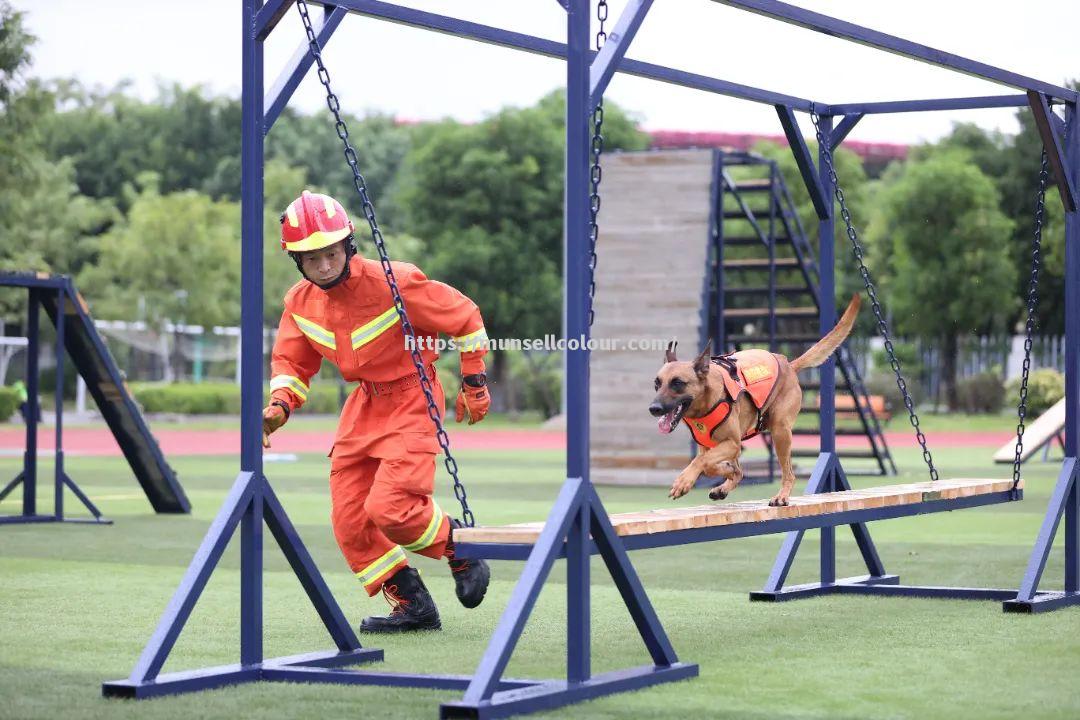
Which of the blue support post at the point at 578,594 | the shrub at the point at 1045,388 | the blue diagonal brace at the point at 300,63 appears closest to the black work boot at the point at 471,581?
the blue support post at the point at 578,594

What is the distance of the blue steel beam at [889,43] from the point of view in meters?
7.38

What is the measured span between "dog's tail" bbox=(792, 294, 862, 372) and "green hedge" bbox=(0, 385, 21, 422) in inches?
1305

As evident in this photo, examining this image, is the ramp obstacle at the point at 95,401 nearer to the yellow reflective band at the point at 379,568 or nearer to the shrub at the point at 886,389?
the yellow reflective band at the point at 379,568

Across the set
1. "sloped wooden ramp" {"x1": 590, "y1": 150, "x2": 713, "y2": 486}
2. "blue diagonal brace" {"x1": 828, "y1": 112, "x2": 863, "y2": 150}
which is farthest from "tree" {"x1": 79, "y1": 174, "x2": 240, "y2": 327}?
"blue diagonal brace" {"x1": 828, "y1": 112, "x2": 863, "y2": 150}

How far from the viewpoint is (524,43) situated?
26.0 feet

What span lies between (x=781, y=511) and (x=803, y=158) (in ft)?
8.61

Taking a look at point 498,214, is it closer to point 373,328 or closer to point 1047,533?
point 1047,533

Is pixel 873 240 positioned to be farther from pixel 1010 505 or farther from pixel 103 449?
pixel 1010 505

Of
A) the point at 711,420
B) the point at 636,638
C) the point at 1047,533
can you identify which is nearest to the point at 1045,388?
the point at 1047,533

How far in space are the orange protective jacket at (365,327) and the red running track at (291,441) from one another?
64.5 feet

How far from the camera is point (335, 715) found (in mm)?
5766

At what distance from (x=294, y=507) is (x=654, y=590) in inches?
279

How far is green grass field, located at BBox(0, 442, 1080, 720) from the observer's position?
6.02 metres

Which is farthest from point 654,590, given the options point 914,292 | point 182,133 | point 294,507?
point 182,133
